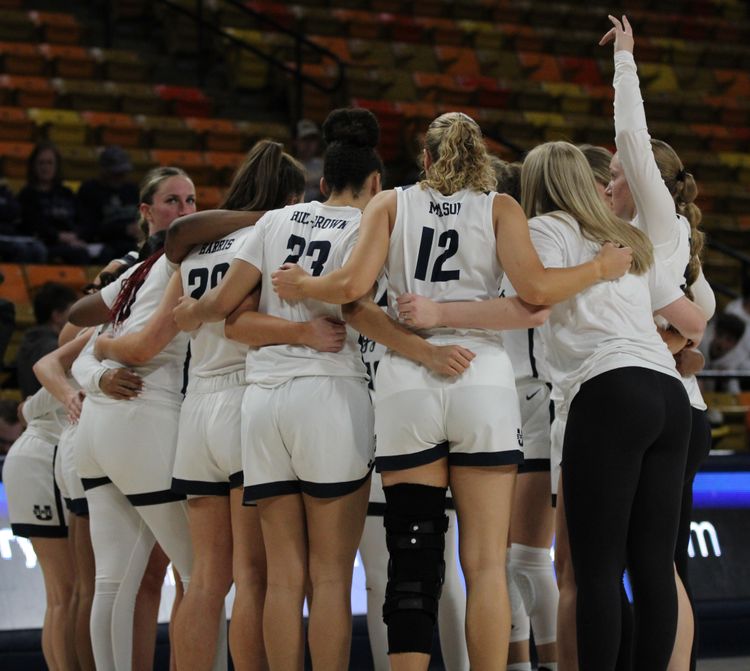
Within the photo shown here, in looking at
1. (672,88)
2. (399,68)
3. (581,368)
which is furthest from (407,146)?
(581,368)

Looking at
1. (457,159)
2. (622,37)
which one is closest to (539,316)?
(457,159)

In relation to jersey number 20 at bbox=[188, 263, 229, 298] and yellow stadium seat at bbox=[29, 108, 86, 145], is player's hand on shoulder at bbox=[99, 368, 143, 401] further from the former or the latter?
yellow stadium seat at bbox=[29, 108, 86, 145]

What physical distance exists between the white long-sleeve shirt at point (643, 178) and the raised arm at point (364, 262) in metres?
0.70

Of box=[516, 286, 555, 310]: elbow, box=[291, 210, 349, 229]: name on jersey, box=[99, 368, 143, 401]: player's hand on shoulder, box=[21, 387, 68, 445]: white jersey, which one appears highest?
box=[291, 210, 349, 229]: name on jersey

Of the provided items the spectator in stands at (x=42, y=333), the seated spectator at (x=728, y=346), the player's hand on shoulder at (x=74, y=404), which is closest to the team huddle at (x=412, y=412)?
the player's hand on shoulder at (x=74, y=404)

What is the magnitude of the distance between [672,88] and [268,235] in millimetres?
9586

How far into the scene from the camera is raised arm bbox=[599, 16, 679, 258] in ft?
11.7

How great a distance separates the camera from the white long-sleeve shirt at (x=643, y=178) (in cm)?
356

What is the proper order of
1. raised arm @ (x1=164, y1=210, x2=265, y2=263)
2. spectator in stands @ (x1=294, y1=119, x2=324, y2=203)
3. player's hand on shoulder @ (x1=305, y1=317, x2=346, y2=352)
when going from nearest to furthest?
player's hand on shoulder @ (x1=305, y1=317, x2=346, y2=352) → raised arm @ (x1=164, y1=210, x2=265, y2=263) → spectator in stands @ (x1=294, y1=119, x2=324, y2=203)

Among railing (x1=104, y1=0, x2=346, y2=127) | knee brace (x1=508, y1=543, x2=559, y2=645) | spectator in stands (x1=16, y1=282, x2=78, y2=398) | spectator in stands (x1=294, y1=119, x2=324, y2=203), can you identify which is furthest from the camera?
railing (x1=104, y1=0, x2=346, y2=127)

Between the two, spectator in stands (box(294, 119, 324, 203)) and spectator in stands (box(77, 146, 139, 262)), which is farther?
spectator in stands (box(294, 119, 324, 203))

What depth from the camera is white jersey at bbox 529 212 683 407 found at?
3.40m

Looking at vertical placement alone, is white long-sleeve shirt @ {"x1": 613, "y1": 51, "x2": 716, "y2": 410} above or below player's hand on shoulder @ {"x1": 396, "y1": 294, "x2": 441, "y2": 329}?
above

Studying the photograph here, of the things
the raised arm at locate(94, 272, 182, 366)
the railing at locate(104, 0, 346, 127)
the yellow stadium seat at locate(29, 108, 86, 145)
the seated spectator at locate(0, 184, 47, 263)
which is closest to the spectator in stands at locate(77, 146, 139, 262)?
the seated spectator at locate(0, 184, 47, 263)
